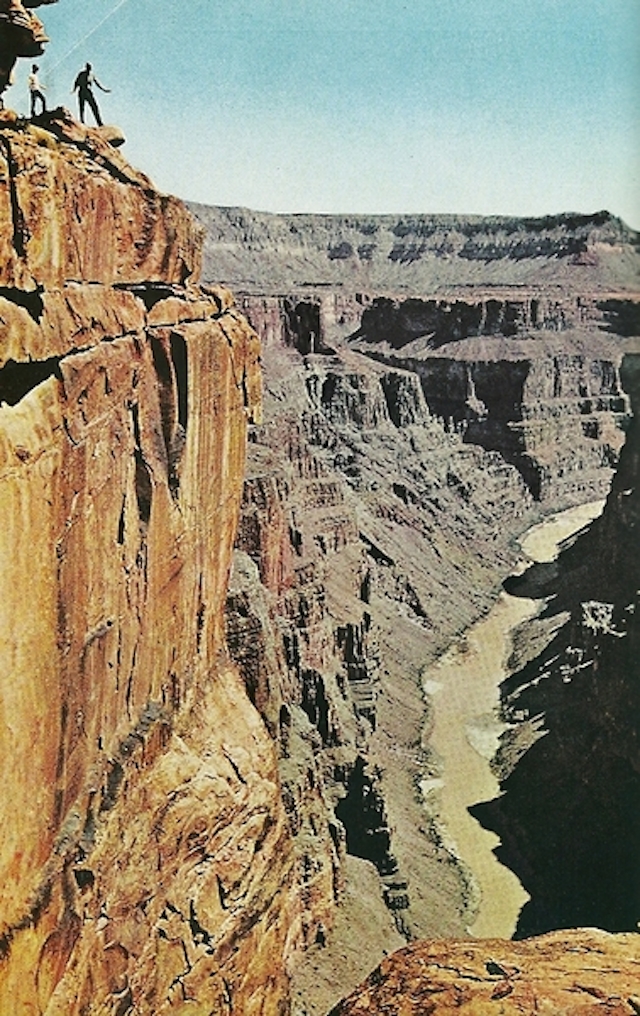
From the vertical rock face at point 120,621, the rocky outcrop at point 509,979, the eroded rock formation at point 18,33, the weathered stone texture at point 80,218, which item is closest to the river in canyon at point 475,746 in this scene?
the vertical rock face at point 120,621

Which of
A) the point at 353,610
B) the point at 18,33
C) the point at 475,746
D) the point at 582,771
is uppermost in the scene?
the point at 18,33

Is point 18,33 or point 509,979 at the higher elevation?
point 18,33

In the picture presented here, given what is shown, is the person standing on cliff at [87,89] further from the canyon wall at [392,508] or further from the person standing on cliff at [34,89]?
the canyon wall at [392,508]

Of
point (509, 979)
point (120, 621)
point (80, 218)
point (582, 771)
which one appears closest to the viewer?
point (509, 979)

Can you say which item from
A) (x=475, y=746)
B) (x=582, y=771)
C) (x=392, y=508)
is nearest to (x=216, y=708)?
(x=582, y=771)

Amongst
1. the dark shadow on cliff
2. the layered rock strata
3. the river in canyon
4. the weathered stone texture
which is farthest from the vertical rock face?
the river in canyon

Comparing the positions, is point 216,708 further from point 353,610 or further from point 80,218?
point 353,610

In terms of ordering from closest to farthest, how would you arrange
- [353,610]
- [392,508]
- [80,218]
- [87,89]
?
[80,218] → [87,89] → [353,610] → [392,508]
